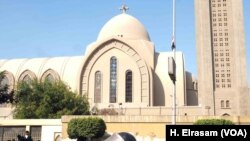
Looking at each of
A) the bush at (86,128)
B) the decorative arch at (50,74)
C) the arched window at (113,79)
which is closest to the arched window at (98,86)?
the arched window at (113,79)

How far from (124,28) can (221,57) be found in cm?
1510

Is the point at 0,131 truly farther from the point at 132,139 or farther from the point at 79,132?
the point at 132,139

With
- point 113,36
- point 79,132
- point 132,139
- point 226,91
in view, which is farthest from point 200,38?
point 132,139

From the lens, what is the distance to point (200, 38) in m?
50.2

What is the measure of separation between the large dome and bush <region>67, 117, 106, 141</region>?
2948cm

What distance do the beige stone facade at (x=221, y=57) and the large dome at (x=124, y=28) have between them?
9133mm

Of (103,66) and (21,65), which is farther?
(21,65)

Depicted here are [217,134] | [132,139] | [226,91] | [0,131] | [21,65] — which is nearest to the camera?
[217,134]

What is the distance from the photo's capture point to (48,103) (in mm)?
35594

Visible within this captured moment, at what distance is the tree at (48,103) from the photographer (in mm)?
34938

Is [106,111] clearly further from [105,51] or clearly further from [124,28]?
[124,28]

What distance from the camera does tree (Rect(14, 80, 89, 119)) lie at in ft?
115

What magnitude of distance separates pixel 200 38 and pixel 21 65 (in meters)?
30.2

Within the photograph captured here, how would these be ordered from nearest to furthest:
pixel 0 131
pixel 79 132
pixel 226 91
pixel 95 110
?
pixel 79 132 → pixel 0 131 → pixel 95 110 → pixel 226 91
